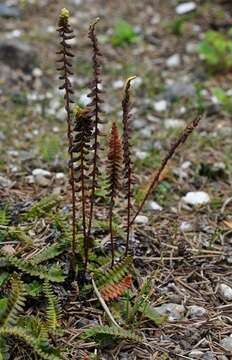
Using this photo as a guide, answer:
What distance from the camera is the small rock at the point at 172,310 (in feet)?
8.51

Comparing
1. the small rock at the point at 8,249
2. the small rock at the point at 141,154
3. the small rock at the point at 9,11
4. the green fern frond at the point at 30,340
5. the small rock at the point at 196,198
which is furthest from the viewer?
the small rock at the point at 9,11

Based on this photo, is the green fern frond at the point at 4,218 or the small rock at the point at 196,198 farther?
the small rock at the point at 196,198

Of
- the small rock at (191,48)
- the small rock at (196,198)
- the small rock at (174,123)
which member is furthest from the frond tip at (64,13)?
the small rock at (191,48)

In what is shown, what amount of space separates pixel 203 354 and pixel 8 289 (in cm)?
84

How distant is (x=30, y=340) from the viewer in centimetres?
221

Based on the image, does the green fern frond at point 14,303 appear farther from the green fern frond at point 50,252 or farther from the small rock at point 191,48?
the small rock at point 191,48

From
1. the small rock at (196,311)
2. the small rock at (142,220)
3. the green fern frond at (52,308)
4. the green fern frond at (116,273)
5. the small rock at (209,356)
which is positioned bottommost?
the small rock at (209,356)

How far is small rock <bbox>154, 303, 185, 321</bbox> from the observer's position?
2.59 metres

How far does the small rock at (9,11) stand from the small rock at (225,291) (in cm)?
405

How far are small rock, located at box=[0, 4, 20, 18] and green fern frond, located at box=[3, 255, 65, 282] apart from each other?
12.8ft

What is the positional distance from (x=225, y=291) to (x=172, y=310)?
0.95 feet

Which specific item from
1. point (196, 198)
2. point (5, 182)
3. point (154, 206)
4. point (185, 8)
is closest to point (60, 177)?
point (5, 182)

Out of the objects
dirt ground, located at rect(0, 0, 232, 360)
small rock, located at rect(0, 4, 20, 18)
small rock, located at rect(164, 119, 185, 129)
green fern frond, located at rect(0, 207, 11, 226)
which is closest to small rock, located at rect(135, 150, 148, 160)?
dirt ground, located at rect(0, 0, 232, 360)

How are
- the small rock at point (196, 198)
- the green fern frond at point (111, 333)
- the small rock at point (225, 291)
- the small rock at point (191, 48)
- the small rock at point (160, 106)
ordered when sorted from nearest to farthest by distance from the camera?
the green fern frond at point (111, 333), the small rock at point (225, 291), the small rock at point (196, 198), the small rock at point (160, 106), the small rock at point (191, 48)
